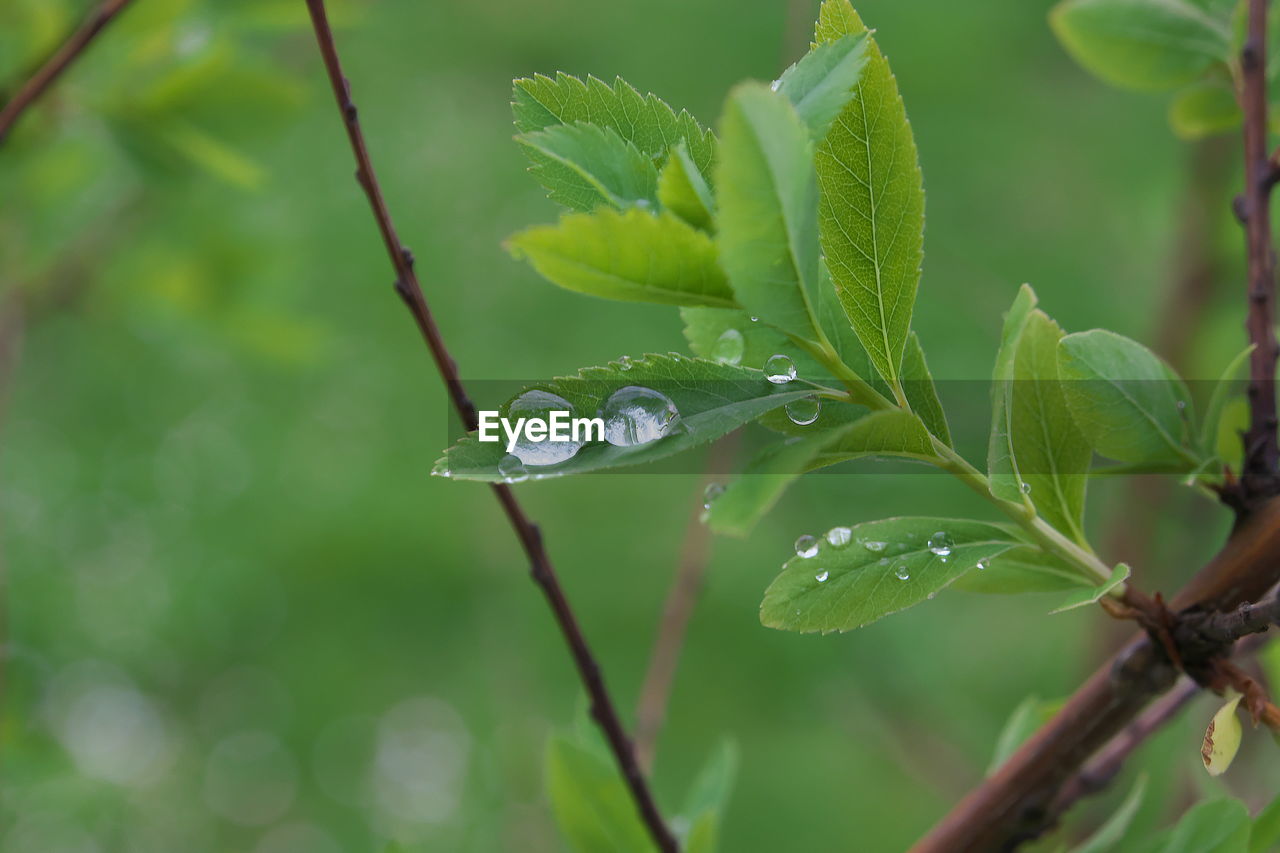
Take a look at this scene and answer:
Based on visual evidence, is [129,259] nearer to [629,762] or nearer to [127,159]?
[127,159]

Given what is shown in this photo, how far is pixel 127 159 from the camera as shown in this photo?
57 centimetres

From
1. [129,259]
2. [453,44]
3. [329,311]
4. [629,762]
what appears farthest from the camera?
[453,44]

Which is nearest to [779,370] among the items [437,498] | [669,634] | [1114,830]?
[1114,830]

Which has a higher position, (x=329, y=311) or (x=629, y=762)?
(x=329, y=311)

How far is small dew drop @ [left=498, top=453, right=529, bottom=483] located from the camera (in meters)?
0.21

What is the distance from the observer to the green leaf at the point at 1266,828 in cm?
29

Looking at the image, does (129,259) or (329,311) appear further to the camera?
(329,311)

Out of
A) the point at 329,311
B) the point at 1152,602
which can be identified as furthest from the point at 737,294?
the point at 329,311

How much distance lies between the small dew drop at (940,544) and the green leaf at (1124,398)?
0.06 meters

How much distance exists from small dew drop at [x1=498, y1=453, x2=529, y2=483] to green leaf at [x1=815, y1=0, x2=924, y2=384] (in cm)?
9

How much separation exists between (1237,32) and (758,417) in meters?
0.30

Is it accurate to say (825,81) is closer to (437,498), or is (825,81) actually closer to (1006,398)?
(1006,398)

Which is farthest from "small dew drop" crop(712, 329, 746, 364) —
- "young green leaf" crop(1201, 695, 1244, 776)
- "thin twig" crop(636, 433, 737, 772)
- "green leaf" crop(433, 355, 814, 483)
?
"thin twig" crop(636, 433, 737, 772)

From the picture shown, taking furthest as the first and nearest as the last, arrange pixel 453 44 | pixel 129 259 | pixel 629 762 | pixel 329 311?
pixel 453 44, pixel 329 311, pixel 129 259, pixel 629 762
